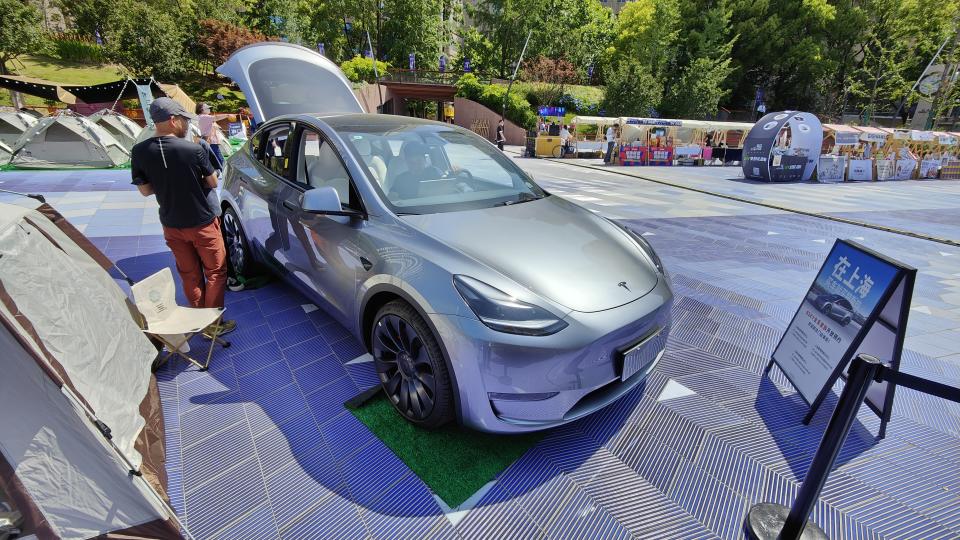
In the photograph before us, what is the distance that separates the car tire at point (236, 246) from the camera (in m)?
4.15

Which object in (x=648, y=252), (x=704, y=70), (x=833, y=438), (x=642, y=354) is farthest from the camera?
(x=704, y=70)

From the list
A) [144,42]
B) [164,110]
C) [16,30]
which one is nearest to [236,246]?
[164,110]

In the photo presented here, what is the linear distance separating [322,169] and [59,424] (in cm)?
199

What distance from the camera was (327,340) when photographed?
3.34 metres

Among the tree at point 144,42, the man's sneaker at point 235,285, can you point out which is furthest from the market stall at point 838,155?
the tree at point 144,42

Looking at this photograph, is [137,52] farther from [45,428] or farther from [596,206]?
[45,428]

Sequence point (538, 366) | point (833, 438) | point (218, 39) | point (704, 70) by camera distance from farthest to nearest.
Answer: point (218, 39) < point (704, 70) < point (538, 366) < point (833, 438)

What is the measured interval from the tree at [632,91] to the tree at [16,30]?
40651 mm

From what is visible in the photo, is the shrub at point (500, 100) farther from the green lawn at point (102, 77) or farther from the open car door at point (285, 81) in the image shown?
the open car door at point (285, 81)

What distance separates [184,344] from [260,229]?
1.15 m

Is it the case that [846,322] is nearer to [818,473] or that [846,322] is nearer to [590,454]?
[818,473]

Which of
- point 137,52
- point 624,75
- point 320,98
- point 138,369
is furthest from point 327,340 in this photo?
point 137,52

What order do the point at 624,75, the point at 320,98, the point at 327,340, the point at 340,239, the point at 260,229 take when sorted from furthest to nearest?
the point at 624,75, the point at 320,98, the point at 260,229, the point at 327,340, the point at 340,239

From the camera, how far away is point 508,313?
6.38ft
